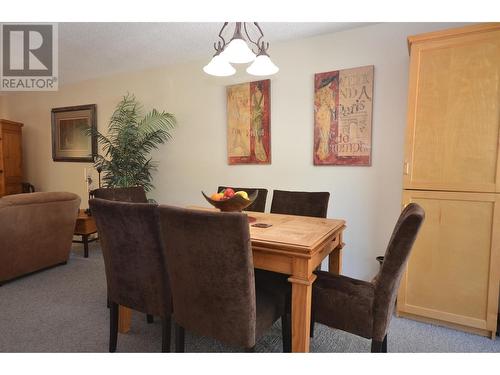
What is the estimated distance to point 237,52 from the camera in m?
1.67

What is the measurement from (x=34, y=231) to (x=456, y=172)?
3673mm

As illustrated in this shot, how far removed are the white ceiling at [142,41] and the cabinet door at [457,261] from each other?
1.77 meters

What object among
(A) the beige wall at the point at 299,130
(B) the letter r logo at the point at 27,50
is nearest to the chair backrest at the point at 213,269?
(A) the beige wall at the point at 299,130

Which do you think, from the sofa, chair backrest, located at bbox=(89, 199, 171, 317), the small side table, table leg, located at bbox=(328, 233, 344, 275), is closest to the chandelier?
chair backrest, located at bbox=(89, 199, 171, 317)

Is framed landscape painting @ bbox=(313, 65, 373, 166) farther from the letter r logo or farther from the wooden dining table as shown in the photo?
the letter r logo

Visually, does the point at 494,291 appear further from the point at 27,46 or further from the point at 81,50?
the point at 27,46

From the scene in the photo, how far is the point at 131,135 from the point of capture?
3.70m

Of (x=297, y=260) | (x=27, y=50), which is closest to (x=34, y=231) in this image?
(x=27, y=50)

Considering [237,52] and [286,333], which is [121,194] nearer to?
[237,52]

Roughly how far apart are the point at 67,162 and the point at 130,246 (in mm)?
4139

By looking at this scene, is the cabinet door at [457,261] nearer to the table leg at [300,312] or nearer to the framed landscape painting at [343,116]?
the framed landscape painting at [343,116]

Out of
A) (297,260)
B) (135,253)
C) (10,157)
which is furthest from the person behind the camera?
(10,157)
